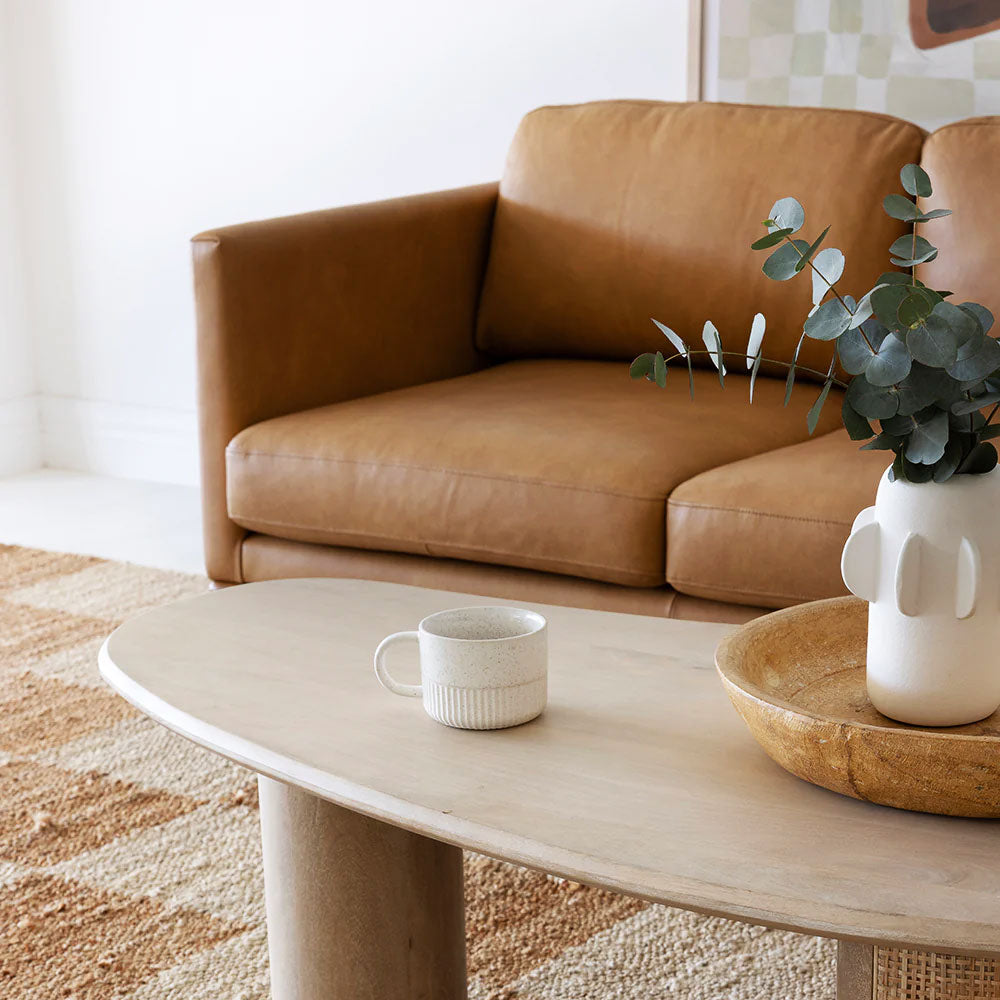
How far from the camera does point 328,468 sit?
208 cm

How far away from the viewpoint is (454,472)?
1.98m

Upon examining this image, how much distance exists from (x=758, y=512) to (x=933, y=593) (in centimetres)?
77

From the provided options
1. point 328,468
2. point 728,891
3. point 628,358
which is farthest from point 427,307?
point 728,891

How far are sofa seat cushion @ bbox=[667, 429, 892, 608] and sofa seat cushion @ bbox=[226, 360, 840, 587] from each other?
5 cm

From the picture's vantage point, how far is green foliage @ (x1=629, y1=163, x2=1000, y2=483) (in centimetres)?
90

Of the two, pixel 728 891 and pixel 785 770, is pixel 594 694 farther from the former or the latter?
pixel 728 891

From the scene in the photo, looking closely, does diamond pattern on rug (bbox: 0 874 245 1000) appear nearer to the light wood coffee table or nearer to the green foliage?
the light wood coffee table

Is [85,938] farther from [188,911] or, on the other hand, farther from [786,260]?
[786,260]

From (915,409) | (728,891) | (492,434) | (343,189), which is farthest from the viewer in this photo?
(343,189)

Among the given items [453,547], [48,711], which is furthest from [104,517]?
[453,547]

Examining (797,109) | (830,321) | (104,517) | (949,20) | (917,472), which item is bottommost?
(104,517)

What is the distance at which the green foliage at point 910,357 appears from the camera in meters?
0.90

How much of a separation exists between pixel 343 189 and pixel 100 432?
1.03 m

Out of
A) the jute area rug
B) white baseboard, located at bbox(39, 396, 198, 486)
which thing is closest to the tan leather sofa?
the jute area rug
